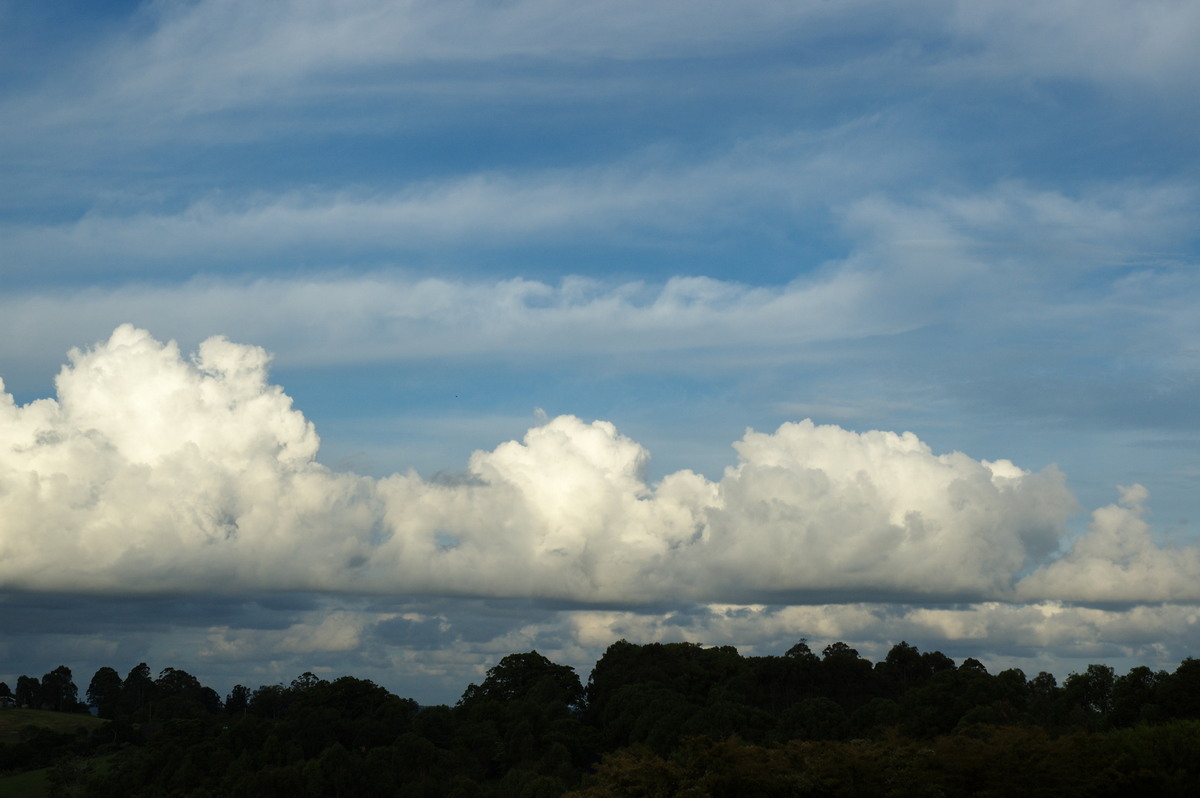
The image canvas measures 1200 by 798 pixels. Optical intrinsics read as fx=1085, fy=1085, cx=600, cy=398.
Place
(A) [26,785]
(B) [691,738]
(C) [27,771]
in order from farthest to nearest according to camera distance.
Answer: (C) [27,771], (A) [26,785], (B) [691,738]

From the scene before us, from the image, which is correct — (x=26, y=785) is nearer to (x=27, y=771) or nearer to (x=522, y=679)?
(x=27, y=771)

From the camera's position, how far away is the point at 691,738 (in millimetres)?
48094

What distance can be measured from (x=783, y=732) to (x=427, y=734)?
38209 millimetres

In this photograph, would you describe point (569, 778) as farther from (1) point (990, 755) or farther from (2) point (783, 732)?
(1) point (990, 755)

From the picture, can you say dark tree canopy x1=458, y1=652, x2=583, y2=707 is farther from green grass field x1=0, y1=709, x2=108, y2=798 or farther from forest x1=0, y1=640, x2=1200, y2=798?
green grass field x1=0, y1=709, x2=108, y2=798

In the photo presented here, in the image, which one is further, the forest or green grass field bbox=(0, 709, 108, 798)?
green grass field bbox=(0, 709, 108, 798)

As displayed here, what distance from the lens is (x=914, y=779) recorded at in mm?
45125

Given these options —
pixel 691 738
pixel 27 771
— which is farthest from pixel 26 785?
pixel 691 738

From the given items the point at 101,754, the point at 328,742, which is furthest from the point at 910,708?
the point at 101,754

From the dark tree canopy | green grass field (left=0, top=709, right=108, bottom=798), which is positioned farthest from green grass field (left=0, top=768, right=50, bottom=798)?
the dark tree canopy

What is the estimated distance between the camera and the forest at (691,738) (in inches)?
1809

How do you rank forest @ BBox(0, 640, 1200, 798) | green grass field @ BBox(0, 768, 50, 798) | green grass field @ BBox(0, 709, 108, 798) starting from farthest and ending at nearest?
green grass field @ BBox(0, 709, 108, 798) < green grass field @ BBox(0, 768, 50, 798) < forest @ BBox(0, 640, 1200, 798)

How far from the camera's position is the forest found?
4594 centimetres

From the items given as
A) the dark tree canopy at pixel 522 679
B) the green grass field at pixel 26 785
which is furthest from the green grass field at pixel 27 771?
the dark tree canopy at pixel 522 679
